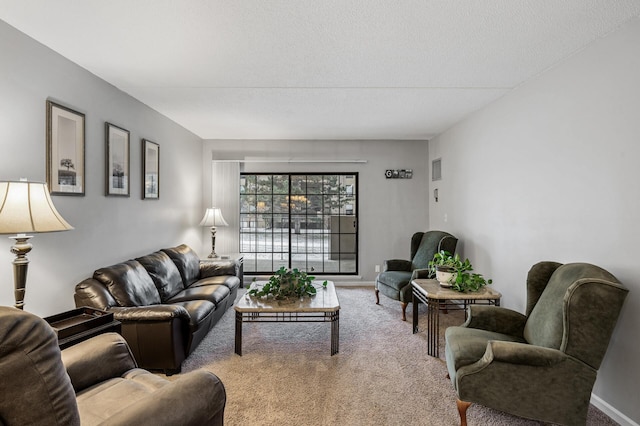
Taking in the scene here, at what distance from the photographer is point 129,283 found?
3.02 m

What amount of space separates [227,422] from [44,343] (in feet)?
5.20

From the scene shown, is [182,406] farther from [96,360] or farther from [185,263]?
[185,263]

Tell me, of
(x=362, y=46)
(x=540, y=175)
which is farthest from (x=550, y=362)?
(x=362, y=46)

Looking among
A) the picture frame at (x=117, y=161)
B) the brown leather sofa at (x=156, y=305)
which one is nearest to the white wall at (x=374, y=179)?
the brown leather sofa at (x=156, y=305)

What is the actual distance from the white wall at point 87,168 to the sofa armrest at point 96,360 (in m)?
0.84

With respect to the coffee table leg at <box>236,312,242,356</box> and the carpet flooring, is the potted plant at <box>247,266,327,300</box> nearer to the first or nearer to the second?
the coffee table leg at <box>236,312,242,356</box>

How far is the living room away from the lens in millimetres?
2148

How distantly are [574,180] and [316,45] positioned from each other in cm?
220

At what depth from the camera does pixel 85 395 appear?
5.34 ft

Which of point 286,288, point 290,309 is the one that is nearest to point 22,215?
point 290,309

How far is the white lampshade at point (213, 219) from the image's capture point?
5195 mm

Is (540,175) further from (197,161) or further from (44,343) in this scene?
(197,161)

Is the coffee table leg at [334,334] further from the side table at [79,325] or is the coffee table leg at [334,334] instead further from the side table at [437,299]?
the side table at [79,325]

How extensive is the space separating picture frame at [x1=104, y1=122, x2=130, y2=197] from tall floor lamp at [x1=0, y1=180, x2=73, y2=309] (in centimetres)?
137
